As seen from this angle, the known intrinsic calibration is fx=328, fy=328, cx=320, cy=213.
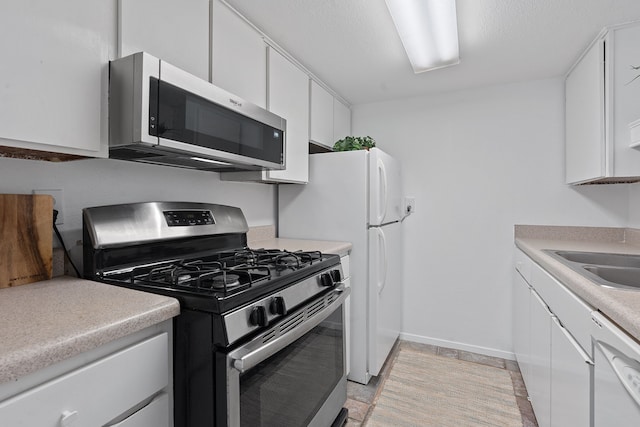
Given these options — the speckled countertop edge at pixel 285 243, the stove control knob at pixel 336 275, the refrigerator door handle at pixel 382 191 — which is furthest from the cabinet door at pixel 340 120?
the stove control knob at pixel 336 275

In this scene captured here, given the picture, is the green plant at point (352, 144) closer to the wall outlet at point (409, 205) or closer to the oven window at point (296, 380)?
the wall outlet at point (409, 205)

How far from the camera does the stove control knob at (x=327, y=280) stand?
1499 millimetres

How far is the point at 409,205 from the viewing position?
9.45ft

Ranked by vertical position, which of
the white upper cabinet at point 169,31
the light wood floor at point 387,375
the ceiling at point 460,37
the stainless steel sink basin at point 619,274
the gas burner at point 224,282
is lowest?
the light wood floor at point 387,375

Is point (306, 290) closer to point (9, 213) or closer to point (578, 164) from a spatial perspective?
point (9, 213)

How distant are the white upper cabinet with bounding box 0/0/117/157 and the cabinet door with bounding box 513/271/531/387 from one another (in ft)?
A: 7.46

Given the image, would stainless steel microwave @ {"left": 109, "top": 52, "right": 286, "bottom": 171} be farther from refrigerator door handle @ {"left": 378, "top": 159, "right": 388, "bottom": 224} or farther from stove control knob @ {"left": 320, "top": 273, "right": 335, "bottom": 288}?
refrigerator door handle @ {"left": 378, "top": 159, "right": 388, "bottom": 224}

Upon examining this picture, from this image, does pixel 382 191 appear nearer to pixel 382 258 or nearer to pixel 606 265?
pixel 382 258

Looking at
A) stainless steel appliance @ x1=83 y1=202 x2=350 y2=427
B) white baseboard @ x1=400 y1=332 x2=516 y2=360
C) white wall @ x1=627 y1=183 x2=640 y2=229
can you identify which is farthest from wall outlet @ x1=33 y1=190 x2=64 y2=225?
white wall @ x1=627 y1=183 x2=640 y2=229

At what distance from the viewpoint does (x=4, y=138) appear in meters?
0.84

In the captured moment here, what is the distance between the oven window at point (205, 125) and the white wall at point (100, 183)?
0.43 metres

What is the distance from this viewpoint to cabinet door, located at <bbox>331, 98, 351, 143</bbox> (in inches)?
110

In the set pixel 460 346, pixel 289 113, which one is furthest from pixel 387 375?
pixel 289 113

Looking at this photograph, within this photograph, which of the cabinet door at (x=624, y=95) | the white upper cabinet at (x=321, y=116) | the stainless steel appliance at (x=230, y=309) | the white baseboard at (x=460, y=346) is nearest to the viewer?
the stainless steel appliance at (x=230, y=309)
